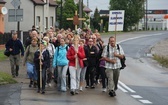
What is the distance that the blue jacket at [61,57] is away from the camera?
15.5 meters

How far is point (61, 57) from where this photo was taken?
15562 mm

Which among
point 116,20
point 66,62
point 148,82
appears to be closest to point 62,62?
point 66,62

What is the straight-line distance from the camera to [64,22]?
6650cm

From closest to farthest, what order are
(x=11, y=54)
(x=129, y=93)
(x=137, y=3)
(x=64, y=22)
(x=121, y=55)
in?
(x=121, y=55) < (x=129, y=93) < (x=11, y=54) < (x=64, y=22) < (x=137, y=3)

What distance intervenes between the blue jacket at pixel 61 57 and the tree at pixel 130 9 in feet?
233

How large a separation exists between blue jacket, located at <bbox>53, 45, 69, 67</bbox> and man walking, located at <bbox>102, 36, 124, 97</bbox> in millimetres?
1317

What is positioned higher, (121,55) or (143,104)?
(121,55)

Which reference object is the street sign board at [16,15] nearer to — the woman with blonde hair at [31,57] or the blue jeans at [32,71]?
the woman with blonde hair at [31,57]

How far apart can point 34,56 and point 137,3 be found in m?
73.3

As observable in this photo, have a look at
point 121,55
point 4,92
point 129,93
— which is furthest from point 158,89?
point 4,92

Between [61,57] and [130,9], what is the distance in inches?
2828

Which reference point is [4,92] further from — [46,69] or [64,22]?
[64,22]

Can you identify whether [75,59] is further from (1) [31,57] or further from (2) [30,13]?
(2) [30,13]

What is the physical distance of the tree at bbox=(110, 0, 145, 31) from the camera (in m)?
86.3
